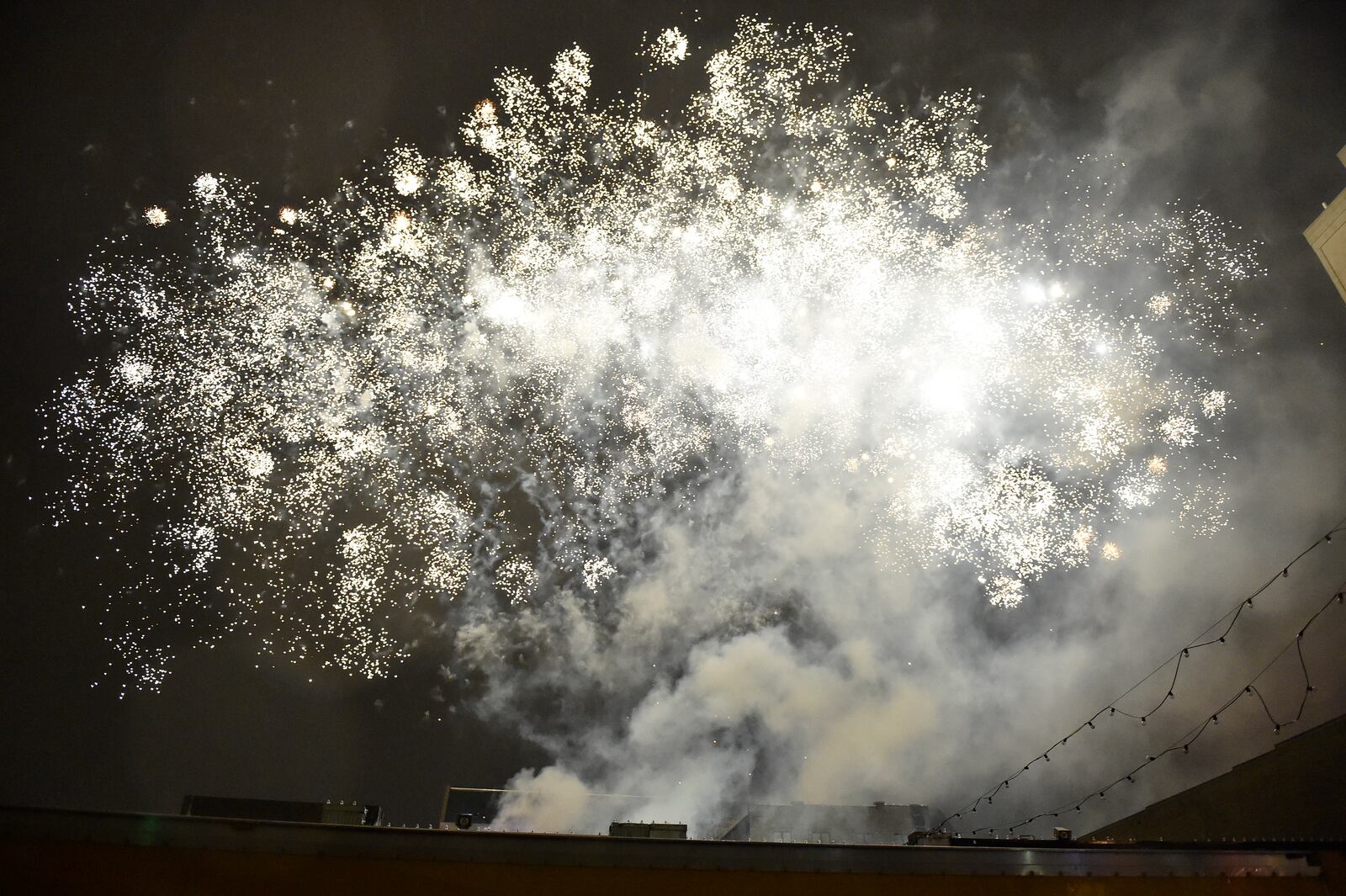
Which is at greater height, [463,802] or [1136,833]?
[463,802]

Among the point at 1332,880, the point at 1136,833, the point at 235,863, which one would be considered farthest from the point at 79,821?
the point at 1136,833

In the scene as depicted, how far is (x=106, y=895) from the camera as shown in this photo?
8852 mm

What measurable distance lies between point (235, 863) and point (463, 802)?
24651 millimetres

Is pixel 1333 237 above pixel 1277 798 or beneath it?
above

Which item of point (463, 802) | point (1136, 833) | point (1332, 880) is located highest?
point (463, 802)

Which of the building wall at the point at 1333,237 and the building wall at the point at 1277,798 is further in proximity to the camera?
the building wall at the point at 1277,798

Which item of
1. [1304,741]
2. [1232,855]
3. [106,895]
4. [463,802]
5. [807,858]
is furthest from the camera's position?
[463,802]

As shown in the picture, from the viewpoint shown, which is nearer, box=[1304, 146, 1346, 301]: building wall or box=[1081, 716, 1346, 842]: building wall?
box=[1304, 146, 1346, 301]: building wall

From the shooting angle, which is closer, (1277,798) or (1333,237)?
(1333,237)

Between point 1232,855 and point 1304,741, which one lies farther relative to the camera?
point 1304,741

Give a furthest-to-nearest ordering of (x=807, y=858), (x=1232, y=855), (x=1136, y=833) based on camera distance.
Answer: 1. (x=1136, y=833)
2. (x=1232, y=855)
3. (x=807, y=858)

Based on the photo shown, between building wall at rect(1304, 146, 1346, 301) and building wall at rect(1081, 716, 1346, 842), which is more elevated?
building wall at rect(1304, 146, 1346, 301)

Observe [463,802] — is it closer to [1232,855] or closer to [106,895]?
[106,895]

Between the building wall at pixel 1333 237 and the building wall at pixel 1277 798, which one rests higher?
the building wall at pixel 1333 237
